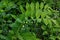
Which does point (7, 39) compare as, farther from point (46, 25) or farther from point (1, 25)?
point (46, 25)

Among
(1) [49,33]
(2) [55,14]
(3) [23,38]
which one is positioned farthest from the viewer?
(2) [55,14]

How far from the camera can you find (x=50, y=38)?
76.9 inches

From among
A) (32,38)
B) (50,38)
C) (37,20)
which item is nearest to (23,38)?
(32,38)

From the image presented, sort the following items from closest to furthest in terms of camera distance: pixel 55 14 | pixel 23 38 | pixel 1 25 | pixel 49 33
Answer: pixel 23 38
pixel 1 25
pixel 49 33
pixel 55 14

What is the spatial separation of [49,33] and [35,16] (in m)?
0.29

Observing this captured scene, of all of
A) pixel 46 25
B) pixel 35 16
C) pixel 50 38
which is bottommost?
pixel 50 38

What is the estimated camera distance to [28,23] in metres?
1.83

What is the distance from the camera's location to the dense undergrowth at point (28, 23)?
1750mm

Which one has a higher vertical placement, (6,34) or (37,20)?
(37,20)

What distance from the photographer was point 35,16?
5.96 ft

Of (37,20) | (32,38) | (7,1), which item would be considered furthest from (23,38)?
(7,1)

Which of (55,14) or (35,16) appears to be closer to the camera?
(35,16)

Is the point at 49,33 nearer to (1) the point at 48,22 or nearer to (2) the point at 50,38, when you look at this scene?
(2) the point at 50,38

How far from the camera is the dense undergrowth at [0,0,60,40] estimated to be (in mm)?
1750
